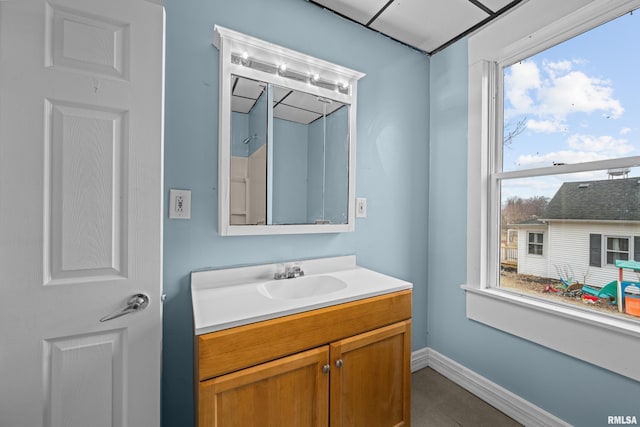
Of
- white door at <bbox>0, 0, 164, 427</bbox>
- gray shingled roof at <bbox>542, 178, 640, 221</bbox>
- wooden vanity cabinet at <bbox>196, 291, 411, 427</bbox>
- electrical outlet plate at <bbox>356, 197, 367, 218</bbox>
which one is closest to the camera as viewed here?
white door at <bbox>0, 0, 164, 427</bbox>

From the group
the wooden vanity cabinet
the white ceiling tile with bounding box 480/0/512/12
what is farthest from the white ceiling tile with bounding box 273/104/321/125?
the white ceiling tile with bounding box 480/0/512/12

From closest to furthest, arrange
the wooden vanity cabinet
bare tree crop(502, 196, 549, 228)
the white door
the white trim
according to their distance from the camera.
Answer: the white door < the wooden vanity cabinet < bare tree crop(502, 196, 549, 228) < the white trim

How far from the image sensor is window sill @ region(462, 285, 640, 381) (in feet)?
4.01

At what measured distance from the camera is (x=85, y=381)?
918mm

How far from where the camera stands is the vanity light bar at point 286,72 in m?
1.40

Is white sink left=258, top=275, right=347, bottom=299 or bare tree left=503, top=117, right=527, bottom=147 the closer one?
white sink left=258, top=275, right=347, bottom=299

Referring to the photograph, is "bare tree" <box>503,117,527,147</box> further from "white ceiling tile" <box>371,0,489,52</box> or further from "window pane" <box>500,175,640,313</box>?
"white ceiling tile" <box>371,0,489,52</box>

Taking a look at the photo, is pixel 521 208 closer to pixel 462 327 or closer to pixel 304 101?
pixel 462 327

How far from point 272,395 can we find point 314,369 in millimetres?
182

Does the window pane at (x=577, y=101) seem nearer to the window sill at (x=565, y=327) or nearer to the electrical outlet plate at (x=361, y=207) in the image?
the window sill at (x=565, y=327)

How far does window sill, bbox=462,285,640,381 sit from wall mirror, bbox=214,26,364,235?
3.29ft

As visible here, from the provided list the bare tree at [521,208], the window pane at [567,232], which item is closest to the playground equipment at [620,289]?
the window pane at [567,232]

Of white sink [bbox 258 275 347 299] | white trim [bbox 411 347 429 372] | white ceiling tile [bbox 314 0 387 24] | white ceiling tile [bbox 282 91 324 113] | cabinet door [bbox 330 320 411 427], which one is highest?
white ceiling tile [bbox 314 0 387 24]

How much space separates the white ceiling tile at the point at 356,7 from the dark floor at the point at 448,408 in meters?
2.42
